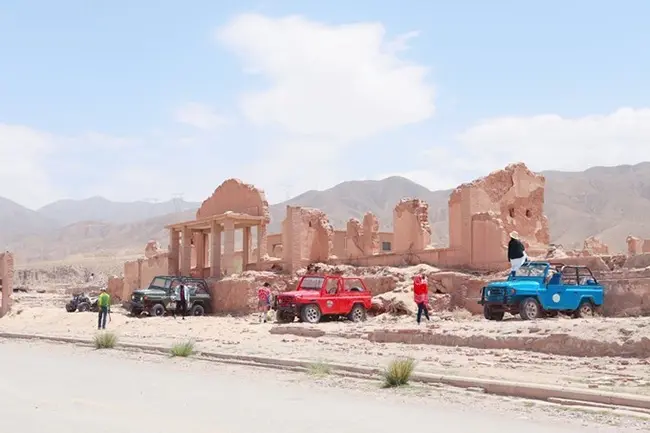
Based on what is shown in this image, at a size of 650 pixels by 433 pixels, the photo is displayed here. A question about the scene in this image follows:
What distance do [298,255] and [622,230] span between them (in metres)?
82.7

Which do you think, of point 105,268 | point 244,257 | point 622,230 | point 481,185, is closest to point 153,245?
point 244,257

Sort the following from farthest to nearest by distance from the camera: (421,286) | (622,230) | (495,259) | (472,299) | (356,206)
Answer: (356,206) < (622,230) < (495,259) < (472,299) < (421,286)

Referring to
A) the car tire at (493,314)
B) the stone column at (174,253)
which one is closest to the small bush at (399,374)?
the car tire at (493,314)

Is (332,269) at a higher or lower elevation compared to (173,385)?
higher

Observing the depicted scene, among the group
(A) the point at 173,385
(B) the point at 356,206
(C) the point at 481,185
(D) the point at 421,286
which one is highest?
(B) the point at 356,206

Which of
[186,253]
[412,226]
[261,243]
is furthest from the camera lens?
[186,253]

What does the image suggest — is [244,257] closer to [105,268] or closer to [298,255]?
[298,255]

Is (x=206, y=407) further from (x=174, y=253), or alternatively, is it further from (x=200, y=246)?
(x=200, y=246)

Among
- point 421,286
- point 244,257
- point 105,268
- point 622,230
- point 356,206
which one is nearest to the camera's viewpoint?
point 421,286

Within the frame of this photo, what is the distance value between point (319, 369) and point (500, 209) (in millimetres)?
16471

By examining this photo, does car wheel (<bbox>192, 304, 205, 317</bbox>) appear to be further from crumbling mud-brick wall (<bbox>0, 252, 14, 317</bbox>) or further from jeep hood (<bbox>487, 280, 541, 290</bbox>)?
jeep hood (<bbox>487, 280, 541, 290</bbox>)

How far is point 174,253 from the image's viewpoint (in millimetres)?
37062

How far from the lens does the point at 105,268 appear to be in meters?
94.4

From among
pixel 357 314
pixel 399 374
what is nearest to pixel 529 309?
pixel 357 314
